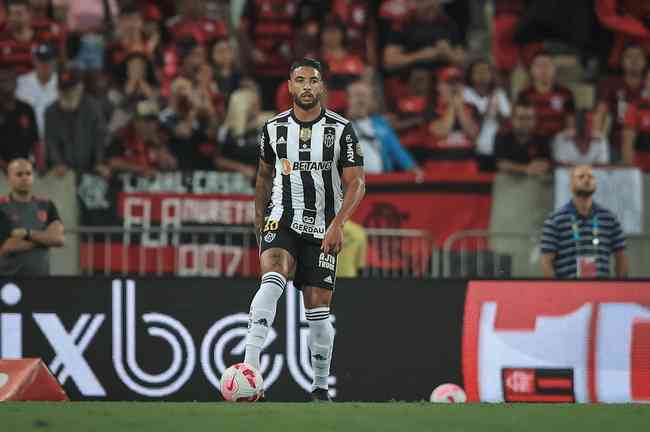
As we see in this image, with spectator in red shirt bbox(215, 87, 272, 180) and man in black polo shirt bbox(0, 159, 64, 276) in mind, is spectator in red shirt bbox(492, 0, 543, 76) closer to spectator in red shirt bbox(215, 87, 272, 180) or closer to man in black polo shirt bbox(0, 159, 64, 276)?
spectator in red shirt bbox(215, 87, 272, 180)

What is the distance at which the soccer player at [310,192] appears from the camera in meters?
9.23

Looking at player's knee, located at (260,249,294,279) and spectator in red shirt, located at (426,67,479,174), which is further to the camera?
spectator in red shirt, located at (426,67,479,174)

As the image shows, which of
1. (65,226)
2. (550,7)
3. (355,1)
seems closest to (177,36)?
(355,1)

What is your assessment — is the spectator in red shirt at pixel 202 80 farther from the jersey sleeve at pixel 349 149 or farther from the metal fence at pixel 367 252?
the jersey sleeve at pixel 349 149

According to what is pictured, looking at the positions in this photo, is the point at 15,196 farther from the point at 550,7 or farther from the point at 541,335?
the point at 550,7

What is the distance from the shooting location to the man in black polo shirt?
12.6 m

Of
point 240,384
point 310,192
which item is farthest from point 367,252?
point 240,384

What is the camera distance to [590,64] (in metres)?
18.3

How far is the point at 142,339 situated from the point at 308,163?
3.50 m

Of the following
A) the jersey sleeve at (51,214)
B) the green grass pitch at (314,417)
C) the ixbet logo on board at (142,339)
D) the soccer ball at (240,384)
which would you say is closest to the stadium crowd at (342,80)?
the jersey sleeve at (51,214)

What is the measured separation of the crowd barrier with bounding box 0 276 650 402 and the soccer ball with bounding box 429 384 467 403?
43 centimetres

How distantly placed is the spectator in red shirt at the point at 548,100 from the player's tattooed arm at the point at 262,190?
699 cm

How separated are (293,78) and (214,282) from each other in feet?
11.3

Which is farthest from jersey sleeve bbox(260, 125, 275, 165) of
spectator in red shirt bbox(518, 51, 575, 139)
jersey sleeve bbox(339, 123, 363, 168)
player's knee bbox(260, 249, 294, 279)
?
spectator in red shirt bbox(518, 51, 575, 139)
